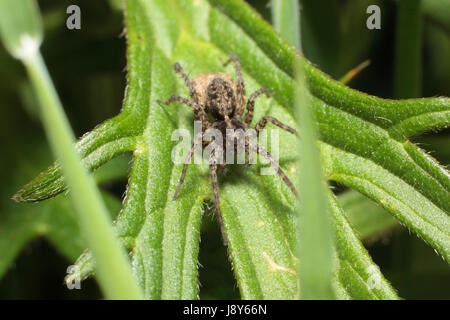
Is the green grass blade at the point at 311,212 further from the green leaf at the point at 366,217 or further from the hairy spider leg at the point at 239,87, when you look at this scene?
the green leaf at the point at 366,217

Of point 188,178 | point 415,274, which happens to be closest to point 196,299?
point 188,178

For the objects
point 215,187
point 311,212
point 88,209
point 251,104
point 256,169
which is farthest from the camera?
point 251,104

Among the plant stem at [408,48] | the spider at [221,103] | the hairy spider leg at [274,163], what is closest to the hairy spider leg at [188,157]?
the spider at [221,103]

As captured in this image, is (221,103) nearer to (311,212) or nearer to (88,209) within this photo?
(88,209)

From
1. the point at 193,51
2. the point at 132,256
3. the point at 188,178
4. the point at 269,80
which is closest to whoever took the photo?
the point at 132,256

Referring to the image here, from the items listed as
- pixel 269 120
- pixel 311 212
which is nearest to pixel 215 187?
pixel 269 120

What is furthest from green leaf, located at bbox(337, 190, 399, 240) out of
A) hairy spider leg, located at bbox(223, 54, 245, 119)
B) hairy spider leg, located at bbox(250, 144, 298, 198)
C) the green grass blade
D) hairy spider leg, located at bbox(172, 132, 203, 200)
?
the green grass blade
